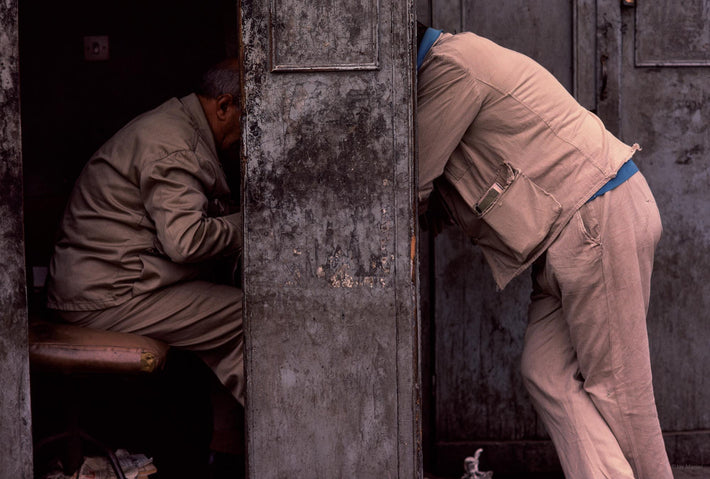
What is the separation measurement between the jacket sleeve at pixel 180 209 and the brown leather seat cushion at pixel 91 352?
0.36m

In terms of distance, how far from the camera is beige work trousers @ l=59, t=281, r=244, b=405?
3.35 m

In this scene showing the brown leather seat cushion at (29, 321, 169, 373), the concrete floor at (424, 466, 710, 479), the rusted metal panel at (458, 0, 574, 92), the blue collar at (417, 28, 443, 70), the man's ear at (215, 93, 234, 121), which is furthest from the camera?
the concrete floor at (424, 466, 710, 479)

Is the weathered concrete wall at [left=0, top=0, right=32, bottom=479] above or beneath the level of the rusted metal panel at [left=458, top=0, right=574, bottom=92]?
beneath

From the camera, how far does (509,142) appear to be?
9.86 feet

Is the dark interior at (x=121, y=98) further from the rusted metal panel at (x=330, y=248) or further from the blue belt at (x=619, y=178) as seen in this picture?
the blue belt at (x=619, y=178)

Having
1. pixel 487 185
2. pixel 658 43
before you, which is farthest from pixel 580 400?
pixel 658 43

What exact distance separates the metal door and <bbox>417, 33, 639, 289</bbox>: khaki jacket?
993 millimetres

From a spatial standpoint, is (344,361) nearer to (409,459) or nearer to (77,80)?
(409,459)

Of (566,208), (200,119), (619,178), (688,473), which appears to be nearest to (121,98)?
(200,119)

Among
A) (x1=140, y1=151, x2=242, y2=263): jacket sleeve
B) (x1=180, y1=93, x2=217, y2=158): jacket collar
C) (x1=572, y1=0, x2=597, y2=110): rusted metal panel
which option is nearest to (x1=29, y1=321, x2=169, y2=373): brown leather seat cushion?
(x1=140, y1=151, x2=242, y2=263): jacket sleeve

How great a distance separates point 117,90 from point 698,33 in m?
2.74

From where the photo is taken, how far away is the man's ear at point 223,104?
3451mm

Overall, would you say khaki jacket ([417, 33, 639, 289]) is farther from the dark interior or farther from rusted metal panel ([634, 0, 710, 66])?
the dark interior

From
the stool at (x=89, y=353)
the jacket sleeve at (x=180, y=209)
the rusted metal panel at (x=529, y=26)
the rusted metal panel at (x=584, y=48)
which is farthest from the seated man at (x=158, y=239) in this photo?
the rusted metal panel at (x=584, y=48)
